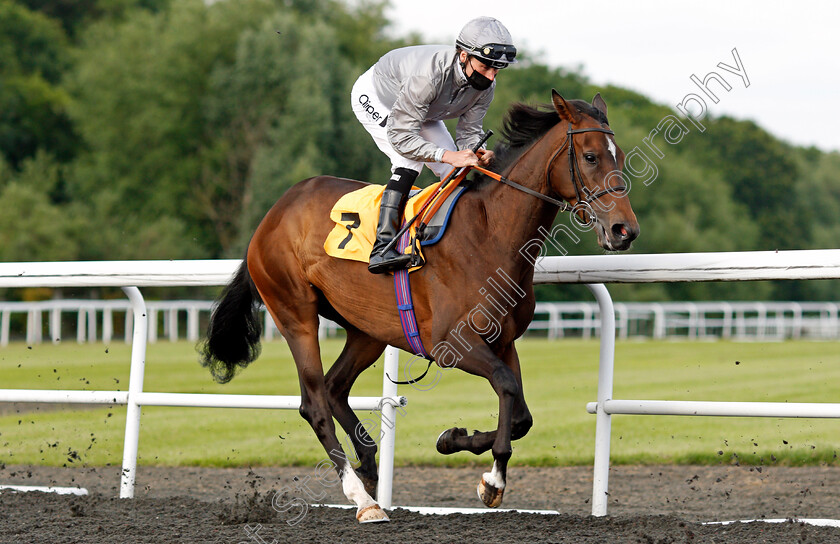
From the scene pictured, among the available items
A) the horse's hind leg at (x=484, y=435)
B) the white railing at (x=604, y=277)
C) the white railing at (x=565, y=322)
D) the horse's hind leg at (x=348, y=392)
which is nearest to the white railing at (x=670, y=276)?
the white railing at (x=604, y=277)

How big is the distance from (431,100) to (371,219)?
1.94ft

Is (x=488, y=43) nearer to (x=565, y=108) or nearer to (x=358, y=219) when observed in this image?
(x=565, y=108)

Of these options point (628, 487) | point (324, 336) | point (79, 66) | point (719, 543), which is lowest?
point (324, 336)

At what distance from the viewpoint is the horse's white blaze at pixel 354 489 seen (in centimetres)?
402

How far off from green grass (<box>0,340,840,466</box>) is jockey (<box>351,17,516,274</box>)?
5.88 feet

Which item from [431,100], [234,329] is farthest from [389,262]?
[234,329]

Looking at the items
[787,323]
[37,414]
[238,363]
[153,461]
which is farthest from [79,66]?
[238,363]

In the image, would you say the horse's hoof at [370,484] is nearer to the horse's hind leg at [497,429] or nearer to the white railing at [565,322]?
the horse's hind leg at [497,429]

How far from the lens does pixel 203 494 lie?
550 centimetres

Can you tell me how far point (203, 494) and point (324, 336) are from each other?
48.7 ft

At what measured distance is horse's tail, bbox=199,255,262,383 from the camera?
4.94 m

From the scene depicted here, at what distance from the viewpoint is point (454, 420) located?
8992 millimetres

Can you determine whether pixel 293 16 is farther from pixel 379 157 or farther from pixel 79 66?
pixel 79 66

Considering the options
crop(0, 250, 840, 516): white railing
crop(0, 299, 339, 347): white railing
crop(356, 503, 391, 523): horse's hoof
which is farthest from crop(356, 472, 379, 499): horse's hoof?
crop(0, 299, 339, 347): white railing
